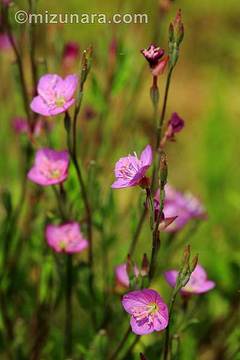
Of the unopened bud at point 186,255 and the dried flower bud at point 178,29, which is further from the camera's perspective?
the dried flower bud at point 178,29

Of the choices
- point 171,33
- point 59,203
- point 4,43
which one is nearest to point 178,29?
point 171,33

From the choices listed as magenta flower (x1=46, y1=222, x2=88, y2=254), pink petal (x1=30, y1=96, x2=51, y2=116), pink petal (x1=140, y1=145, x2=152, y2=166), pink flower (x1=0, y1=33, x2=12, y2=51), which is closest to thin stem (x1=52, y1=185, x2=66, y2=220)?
magenta flower (x1=46, y1=222, x2=88, y2=254)

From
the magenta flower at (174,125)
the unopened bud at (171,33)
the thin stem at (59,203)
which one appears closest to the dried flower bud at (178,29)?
the unopened bud at (171,33)

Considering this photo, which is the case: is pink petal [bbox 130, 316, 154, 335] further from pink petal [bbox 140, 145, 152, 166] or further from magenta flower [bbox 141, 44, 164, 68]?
magenta flower [bbox 141, 44, 164, 68]

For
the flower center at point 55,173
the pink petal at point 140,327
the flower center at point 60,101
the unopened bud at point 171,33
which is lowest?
the pink petal at point 140,327

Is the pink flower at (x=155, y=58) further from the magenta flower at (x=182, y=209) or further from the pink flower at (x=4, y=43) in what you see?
the pink flower at (x=4, y=43)

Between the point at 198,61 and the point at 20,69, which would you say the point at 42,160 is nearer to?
the point at 20,69
